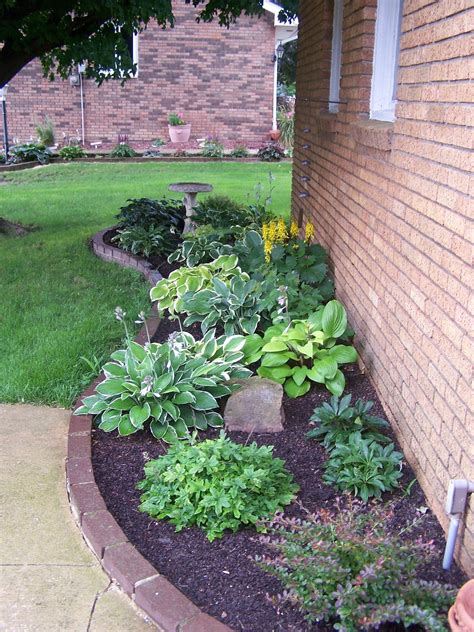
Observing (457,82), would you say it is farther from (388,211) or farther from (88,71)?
(88,71)

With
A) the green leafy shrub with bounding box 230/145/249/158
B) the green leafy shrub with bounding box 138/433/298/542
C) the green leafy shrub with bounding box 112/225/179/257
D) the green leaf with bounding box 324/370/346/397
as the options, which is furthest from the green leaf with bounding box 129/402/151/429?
the green leafy shrub with bounding box 230/145/249/158

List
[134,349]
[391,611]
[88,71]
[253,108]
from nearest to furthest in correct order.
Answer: [391,611], [134,349], [88,71], [253,108]

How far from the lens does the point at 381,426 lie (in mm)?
3664

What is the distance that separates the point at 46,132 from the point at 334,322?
1827cm

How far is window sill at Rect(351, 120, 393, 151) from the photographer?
151 inches

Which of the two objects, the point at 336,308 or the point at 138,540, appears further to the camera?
the point at 336,308

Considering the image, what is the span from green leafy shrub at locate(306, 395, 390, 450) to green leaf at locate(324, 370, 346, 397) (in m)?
0.37

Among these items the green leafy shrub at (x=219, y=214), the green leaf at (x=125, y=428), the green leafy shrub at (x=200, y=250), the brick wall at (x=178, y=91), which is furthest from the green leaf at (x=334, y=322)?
the brick wall at (x=178, y=91)

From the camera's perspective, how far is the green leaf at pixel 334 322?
4461 millimetres

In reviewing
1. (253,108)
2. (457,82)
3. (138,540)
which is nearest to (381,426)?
(138,540)

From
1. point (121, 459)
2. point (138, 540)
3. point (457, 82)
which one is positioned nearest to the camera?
point (457, 82)

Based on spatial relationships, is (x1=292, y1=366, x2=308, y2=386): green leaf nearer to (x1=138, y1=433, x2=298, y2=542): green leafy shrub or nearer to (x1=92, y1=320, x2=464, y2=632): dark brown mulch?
(x1=92, y1=320, x2=464, y2=632): dark brown mulch

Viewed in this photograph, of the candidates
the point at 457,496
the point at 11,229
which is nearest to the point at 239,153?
the point at 11,229

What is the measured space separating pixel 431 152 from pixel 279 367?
5.76 ft
